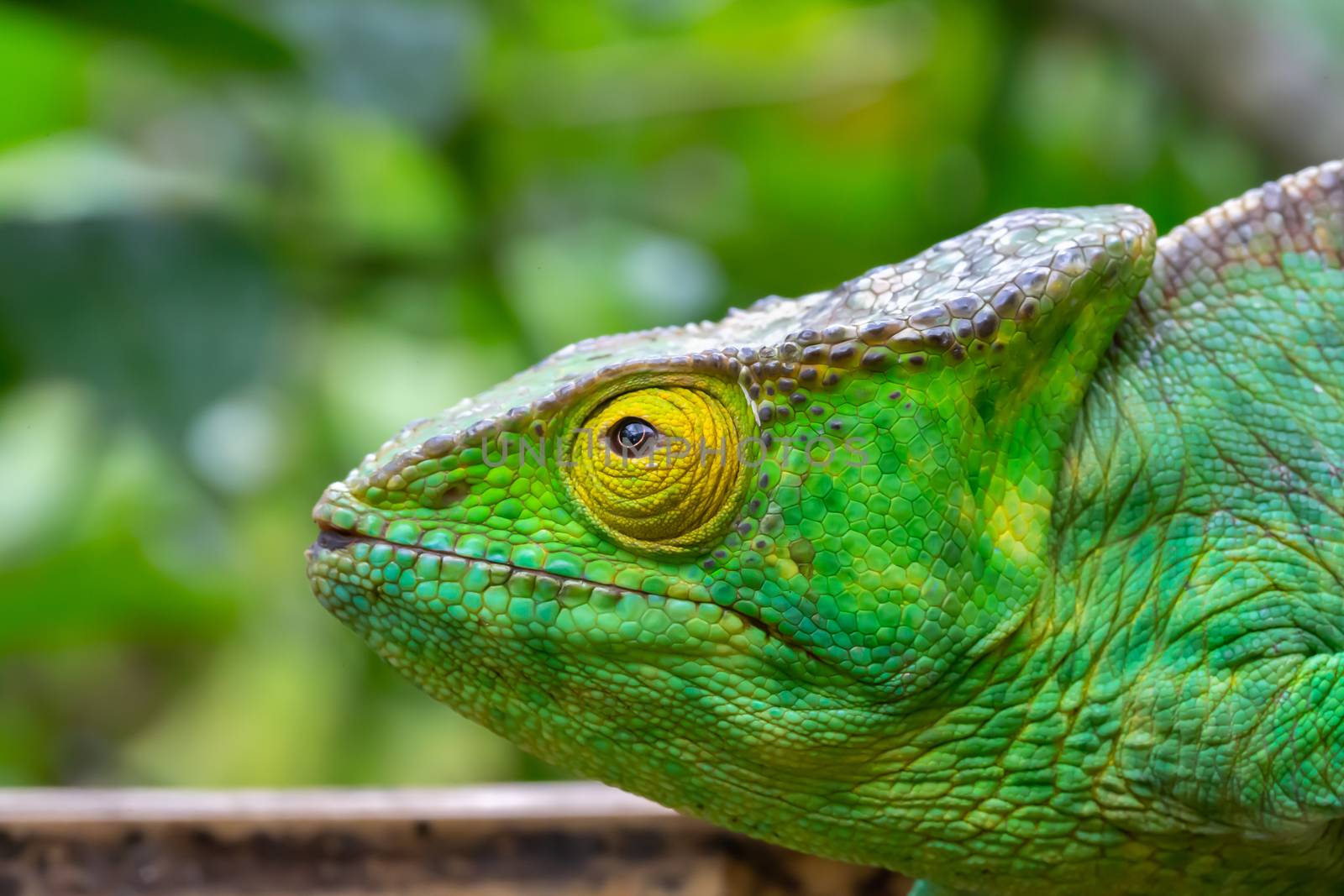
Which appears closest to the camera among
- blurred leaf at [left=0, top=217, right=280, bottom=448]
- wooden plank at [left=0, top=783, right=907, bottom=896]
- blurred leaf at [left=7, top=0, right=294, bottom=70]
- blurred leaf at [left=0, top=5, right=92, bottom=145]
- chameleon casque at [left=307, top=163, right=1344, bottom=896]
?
chameleon casque at [left=307, top=163, right=1344, bottom=896]

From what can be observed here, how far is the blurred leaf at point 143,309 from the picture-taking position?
3.39 m

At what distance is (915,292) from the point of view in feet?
4.42

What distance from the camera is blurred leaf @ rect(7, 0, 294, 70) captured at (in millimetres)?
3238

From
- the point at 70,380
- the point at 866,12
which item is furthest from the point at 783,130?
the point at 70,380

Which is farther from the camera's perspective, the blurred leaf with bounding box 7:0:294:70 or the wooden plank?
the blurred leaf with bounding box 7:0:294:70

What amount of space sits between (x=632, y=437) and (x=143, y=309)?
2569 millimetres

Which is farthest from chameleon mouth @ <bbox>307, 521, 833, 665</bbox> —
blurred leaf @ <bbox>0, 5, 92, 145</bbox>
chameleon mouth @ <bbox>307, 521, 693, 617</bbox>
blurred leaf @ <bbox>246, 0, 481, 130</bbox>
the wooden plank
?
blurred leaf @ <bbox>0, 5, 92, 145</bbox>

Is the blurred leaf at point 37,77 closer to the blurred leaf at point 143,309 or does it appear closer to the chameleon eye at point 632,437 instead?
the blurred leaf at point 143,309

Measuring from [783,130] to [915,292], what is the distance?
369cm

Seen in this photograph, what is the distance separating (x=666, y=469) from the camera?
127cm

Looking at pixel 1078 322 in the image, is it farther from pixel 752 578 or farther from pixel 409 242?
pixel 409 242

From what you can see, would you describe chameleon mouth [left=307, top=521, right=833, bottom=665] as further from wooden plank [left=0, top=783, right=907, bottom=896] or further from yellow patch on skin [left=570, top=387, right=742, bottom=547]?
wooden plank [left=0, top=783, right=907, bottom=896]

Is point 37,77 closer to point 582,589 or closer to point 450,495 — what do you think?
point 450,495

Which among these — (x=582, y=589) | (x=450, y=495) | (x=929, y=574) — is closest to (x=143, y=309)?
(x=450, y=495)
